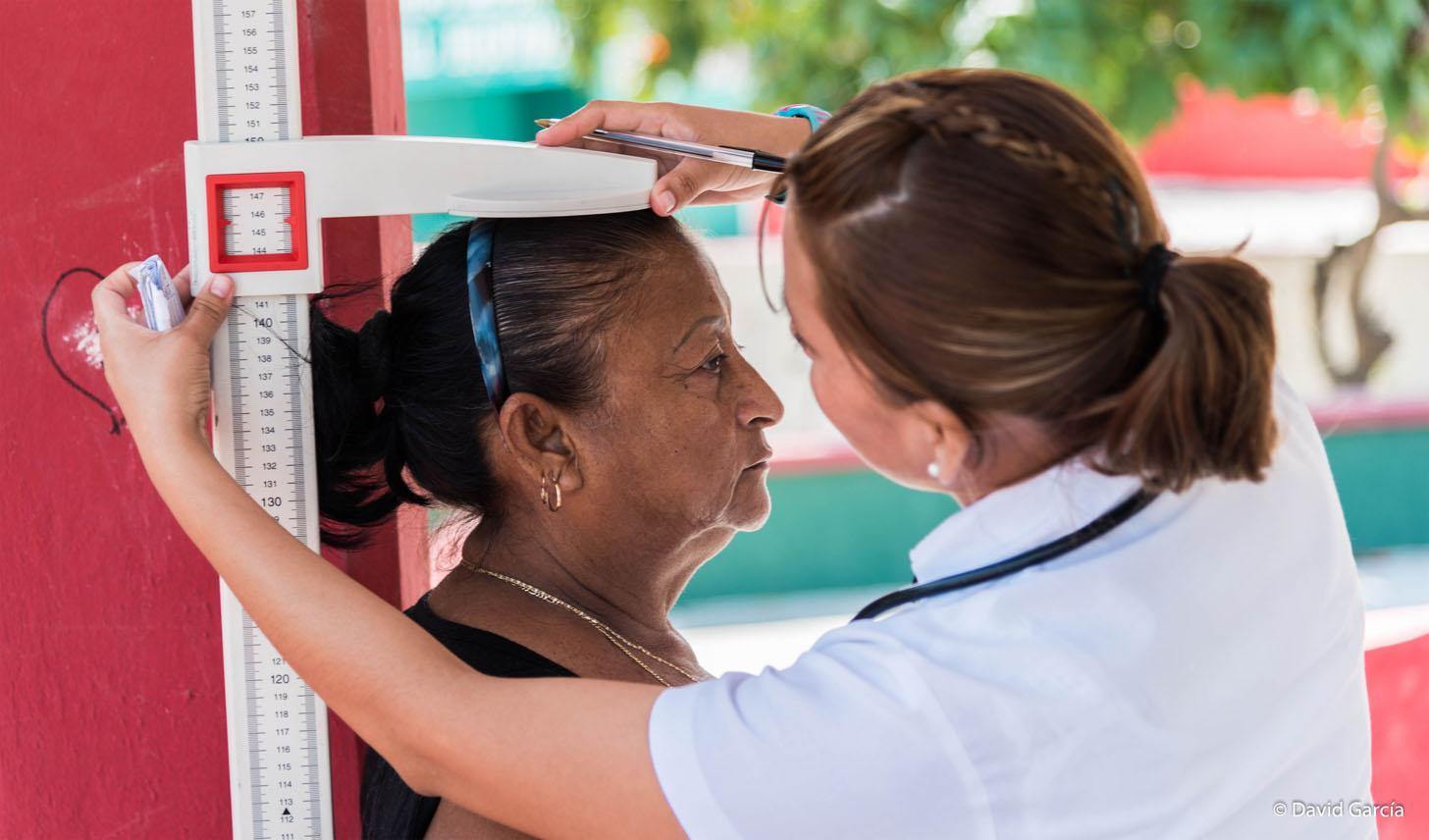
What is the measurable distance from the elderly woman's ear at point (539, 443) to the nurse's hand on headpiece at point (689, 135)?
277 millimetres

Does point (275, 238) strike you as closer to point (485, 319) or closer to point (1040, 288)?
point (485, 319)

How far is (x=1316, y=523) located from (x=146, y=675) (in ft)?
4.54

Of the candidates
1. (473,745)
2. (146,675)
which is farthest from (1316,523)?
(146,675)

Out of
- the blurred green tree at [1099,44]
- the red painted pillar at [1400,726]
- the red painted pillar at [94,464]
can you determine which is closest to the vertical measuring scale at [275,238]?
the red painted pillar at [94,464]

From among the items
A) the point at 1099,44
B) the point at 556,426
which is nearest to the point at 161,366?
the point at 556,426

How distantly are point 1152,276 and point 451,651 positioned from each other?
32.9 inches

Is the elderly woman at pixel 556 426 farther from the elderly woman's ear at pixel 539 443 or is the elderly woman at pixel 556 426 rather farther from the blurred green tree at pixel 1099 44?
the blurred green tree at pixel 1099 44

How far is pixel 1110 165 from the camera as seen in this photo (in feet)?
3.72

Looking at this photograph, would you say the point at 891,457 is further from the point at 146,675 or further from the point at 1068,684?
the point at 146,675

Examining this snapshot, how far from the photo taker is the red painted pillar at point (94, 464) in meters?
1.71

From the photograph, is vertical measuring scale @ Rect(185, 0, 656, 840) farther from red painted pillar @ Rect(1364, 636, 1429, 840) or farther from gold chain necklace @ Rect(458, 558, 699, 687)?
red painted pillar @ Rect(1364, 636, 1429, 840)

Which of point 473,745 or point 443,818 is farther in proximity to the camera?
point 443,818

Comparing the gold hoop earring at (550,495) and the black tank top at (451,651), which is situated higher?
the gold hoop earring at (550,495)

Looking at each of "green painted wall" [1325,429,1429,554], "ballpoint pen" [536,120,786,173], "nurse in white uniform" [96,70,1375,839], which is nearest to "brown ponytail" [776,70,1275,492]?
"nurse in white uniform" [96,70,1375,839]
